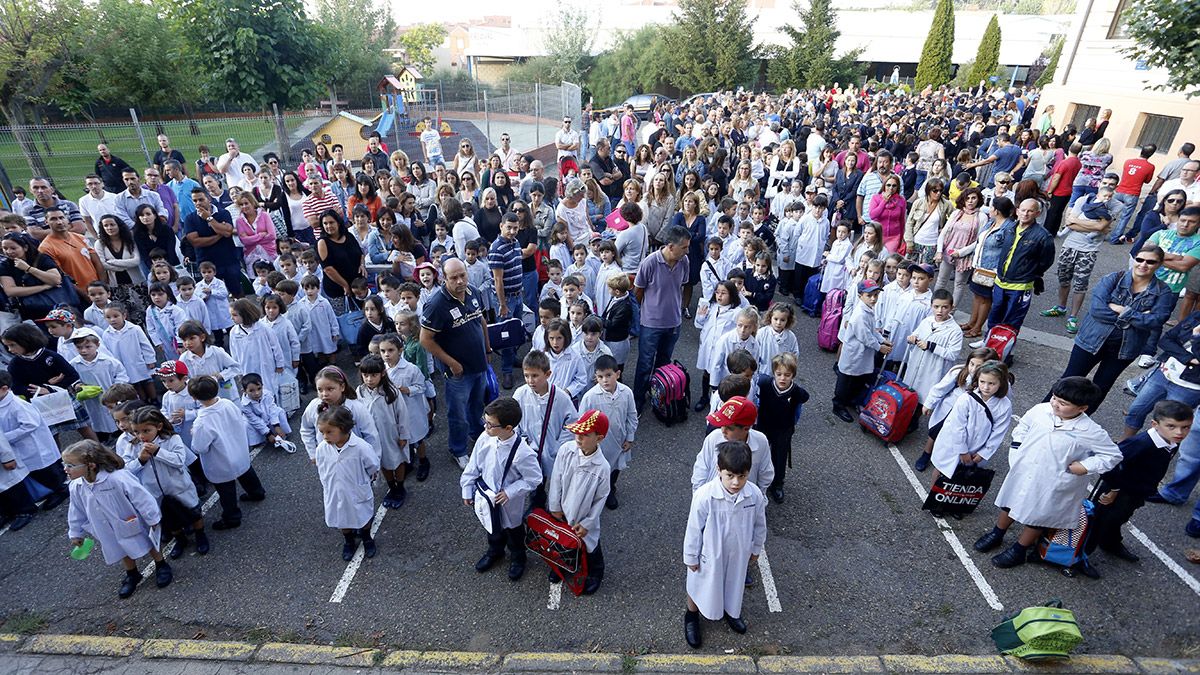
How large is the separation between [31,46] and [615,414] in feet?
79.8

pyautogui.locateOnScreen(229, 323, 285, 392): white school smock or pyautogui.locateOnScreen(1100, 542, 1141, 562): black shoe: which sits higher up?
pyautogui.locateOnScreen(229, 323, 285, 392): white school smock

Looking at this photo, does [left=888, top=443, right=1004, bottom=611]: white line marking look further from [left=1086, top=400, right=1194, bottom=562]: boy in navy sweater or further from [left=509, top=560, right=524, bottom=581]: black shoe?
[left=509, top=560, right=524, bottom=581]: black shoe

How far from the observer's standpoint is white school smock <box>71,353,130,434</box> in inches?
229

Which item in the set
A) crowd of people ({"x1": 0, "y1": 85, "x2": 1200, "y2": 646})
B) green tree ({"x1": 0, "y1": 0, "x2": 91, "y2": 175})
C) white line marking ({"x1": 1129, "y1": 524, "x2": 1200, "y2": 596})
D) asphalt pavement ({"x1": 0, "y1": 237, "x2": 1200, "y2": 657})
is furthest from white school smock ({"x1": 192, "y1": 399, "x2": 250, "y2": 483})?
green tree ({"x1": 0, "y1": 0, "x2": 91, "y2": 175})

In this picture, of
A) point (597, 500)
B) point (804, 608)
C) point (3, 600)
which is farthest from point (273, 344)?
point (804, 608)

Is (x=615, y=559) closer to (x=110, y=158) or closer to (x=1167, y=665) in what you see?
(x=1167, y=665)

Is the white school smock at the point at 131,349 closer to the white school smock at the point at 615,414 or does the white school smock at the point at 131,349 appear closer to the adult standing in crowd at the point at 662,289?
the white school smock at the point at 615,414

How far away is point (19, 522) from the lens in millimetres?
5262

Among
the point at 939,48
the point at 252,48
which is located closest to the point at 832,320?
the point at 252,48

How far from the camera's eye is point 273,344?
645 cm

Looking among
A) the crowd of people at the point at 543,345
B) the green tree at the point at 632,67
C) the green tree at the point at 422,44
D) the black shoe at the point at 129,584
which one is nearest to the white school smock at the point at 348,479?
the crowd of people at the point at 543,345

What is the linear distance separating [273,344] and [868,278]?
658cm

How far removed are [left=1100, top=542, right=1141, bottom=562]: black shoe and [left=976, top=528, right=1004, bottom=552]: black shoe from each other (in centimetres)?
82

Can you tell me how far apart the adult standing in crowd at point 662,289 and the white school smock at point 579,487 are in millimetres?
2423
